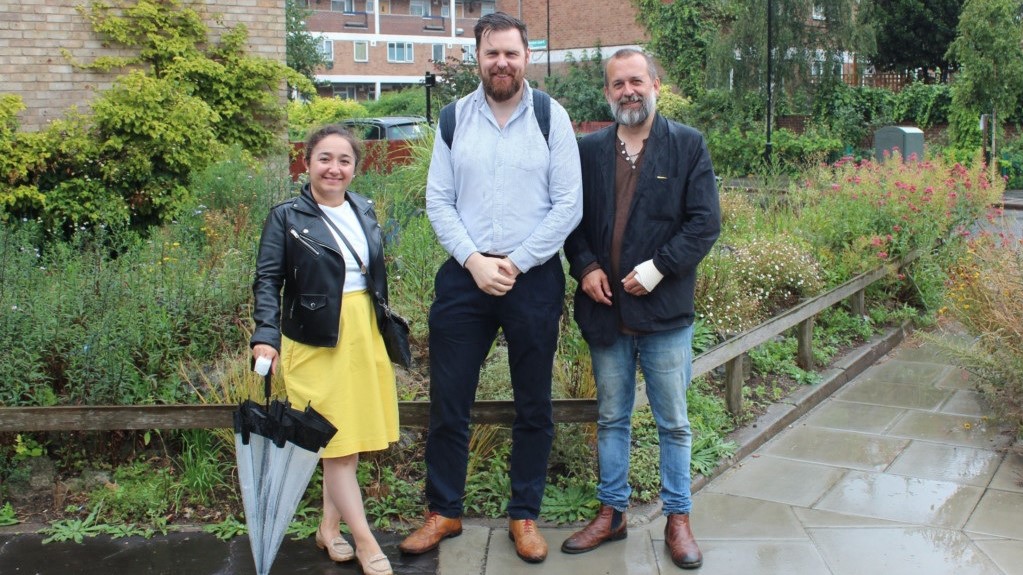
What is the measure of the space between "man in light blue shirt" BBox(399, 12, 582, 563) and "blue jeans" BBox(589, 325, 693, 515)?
10.7 inches

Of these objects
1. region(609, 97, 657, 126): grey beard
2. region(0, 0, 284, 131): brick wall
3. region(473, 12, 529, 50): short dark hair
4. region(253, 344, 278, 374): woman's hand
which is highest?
region(0, 0, 284, 131): brick wall

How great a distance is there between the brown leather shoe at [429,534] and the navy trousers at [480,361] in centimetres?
4

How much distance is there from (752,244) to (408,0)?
55.8 metres

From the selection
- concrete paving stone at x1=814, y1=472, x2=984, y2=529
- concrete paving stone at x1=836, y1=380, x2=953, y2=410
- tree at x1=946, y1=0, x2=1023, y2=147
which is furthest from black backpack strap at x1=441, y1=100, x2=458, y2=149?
tree at x1=946, y1=0, x2=1023, y2=147

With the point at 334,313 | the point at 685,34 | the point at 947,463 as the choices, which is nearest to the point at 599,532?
the point at 334,313

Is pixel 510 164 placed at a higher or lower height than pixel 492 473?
higher

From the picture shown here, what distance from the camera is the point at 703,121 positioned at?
→ 29.7m

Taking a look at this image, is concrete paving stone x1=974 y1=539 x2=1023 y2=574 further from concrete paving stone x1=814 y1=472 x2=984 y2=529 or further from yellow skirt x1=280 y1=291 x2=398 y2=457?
yellow skirt x1=280 y1=291 x2=398 y2=457

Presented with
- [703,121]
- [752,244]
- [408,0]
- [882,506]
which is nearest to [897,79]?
[703,121]

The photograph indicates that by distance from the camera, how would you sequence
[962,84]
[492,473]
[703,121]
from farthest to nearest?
1. [703,121]
2. [962,84]
3. [492,473]

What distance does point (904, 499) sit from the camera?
15.9 feet

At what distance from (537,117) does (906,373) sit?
4.63 meters

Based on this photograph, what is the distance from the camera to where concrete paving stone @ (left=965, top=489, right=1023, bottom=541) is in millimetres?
4445

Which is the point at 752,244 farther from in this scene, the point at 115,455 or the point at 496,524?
the point at 115,455
